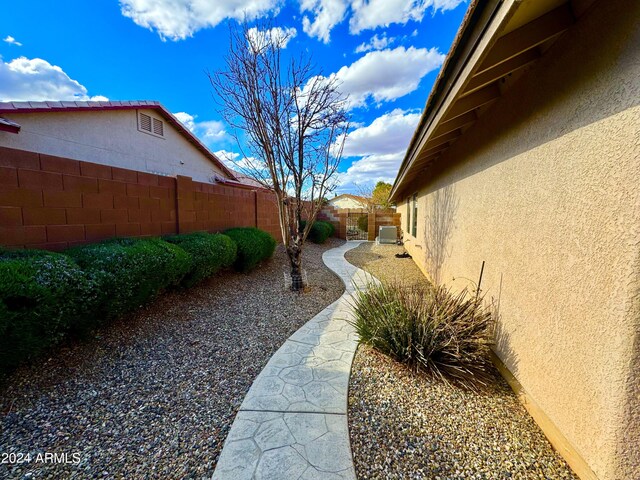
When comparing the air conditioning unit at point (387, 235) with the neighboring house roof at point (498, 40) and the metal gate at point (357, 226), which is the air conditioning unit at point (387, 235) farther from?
the neighboring house roof at point (498, 40)

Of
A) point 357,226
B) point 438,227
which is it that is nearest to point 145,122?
point 438,227

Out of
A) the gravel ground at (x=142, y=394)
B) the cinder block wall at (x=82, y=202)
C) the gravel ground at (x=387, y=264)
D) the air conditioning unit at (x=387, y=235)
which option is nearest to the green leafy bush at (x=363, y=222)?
the air conditioning unit at (x=387, y=235)

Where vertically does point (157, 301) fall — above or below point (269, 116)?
below

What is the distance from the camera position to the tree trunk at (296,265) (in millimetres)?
5820

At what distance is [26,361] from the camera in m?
2.59

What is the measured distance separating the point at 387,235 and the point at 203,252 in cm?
1037

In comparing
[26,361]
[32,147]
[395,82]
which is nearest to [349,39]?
[395,82]

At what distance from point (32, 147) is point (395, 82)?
1143 centimetres

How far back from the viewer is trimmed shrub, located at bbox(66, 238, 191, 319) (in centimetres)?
310

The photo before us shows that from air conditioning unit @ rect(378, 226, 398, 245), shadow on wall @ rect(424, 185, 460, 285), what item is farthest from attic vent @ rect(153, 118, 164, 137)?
shadow on wall @ rect(424, 185, 460, 285)

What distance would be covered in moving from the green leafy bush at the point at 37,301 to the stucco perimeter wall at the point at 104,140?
7101 mm

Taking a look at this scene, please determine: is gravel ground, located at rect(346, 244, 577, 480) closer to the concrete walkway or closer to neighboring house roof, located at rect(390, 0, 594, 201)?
the concrete walkway

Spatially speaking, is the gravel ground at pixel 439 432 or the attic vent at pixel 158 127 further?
the attic vent at pixel 158 127

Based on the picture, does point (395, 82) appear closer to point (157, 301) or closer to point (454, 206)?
point (454, 206)
